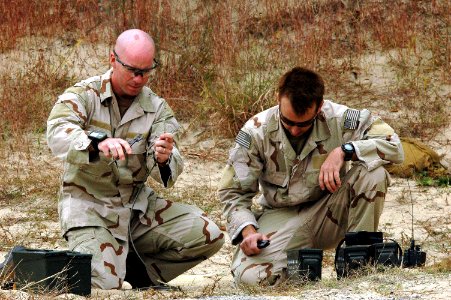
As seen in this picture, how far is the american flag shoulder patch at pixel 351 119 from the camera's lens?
6793 mm

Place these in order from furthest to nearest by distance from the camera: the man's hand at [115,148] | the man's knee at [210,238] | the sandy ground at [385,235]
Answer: the man's knee at [210,238] → the man's hand at [115,148] → the sandy ground at [385,235]

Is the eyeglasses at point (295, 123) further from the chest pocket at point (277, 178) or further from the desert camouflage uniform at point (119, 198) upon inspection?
the desert camouflage uniform at point (119, 198)

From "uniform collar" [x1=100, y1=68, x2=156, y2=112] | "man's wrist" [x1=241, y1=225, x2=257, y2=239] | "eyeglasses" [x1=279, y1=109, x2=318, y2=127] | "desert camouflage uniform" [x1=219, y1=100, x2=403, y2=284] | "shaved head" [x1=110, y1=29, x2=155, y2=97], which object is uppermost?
"shaved head" [x1=110, y1=29, x2=155, y2=97]

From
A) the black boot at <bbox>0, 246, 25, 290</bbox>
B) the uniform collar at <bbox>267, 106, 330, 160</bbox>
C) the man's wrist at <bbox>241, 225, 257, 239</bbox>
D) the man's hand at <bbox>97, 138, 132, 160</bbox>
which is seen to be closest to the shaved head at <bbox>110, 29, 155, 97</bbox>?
the man's hand at <bbox>97, 138, 132, 160</bbox>

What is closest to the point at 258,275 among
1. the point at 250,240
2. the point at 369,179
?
the point at 250,240

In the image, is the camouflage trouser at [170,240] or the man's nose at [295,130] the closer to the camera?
the man's nose at [295,130]

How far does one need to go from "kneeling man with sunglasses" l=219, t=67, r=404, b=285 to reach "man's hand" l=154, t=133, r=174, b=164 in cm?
58

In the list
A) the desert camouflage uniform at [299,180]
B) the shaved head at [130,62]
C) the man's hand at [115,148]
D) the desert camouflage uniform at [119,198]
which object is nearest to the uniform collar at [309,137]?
the desert camouflage uniform at [299,180]

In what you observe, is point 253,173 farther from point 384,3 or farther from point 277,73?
point 384,3

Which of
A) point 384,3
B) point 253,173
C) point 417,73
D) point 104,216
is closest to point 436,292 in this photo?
point 253,173

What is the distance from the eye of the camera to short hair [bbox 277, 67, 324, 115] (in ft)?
21.1

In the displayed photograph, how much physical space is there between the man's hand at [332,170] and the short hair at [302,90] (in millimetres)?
305

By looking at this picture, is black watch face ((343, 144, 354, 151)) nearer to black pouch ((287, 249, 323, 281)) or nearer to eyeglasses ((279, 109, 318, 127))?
eyeglasses ((279, 109, 318, 127))

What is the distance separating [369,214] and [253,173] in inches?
28.7
